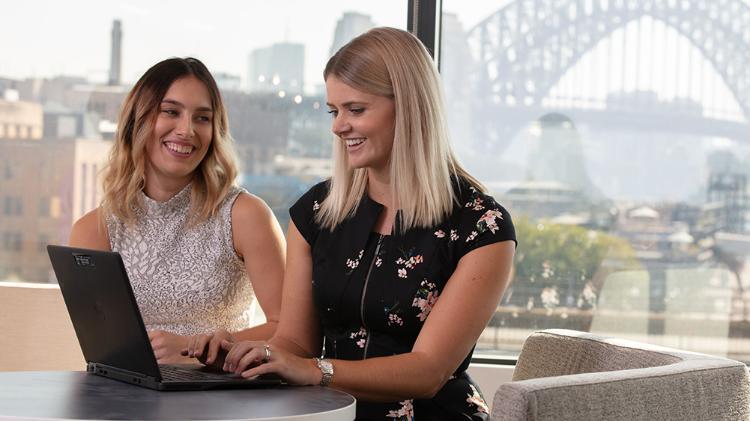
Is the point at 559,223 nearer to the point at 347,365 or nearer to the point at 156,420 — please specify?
the point at 347,365

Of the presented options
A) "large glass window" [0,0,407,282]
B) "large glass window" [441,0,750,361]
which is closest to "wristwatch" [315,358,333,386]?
"large glass window" [441,0,750,361]

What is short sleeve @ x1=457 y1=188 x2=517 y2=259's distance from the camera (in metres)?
2.47

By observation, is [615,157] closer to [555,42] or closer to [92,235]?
[555,42]

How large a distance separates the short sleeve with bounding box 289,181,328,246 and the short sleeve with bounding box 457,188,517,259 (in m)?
0.38

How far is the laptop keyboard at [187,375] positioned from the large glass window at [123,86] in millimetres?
2274

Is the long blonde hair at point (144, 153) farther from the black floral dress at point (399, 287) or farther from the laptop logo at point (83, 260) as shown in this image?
the laptop logo at point (83, 260)

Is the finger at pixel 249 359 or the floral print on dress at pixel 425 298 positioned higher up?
the floral print on dress at pixel 425 298

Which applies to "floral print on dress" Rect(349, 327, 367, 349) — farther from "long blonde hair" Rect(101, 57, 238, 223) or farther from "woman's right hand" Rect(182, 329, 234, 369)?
"long blonde hair" Rect(101, 57, 238, 223)

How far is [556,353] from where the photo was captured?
2658mm

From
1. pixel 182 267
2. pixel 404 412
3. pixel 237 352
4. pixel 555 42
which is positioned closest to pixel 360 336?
pixel 404 412

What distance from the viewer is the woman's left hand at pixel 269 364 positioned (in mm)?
2125

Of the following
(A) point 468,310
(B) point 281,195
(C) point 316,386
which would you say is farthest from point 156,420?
(B) point 281,195

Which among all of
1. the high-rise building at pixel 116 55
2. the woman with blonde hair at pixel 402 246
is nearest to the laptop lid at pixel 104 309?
the woman with blonde hair at pixel 402 246

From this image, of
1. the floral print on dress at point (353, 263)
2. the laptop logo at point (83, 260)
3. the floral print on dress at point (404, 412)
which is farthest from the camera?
the floral print on dress at point (353, 263)
